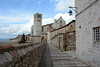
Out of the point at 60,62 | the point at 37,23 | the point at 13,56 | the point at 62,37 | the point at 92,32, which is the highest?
the point at 37,23

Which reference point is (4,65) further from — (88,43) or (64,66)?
(88,43)

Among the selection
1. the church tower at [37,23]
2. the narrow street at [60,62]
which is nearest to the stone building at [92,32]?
the narrow street at [60,62]

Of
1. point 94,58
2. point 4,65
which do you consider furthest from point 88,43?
point 4,65

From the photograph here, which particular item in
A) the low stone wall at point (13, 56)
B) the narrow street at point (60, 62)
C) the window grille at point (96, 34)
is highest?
the window grille at point (96, 34)

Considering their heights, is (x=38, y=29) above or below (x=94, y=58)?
above

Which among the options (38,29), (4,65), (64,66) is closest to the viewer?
(4,65)

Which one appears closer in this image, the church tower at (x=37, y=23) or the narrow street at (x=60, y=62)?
the narrow street at (x=60, y=62)

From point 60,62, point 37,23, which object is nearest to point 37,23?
point 37,23

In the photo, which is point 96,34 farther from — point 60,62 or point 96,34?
point 60,62

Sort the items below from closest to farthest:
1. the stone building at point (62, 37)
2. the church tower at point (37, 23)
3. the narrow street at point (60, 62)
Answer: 1. the narrow street at point (60, 62)
2. the stone building at point (62, 37)
3. the church tower at point (37, 23)

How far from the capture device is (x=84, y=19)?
741 cm

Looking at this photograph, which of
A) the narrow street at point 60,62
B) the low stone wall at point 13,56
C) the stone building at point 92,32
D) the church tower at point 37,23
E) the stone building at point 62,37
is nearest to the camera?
the low stone wall at point 13,56

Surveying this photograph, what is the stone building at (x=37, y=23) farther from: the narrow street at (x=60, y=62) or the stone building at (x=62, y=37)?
the narrow street at (x=60, y=62)

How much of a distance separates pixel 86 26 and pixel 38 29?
2142 inches
